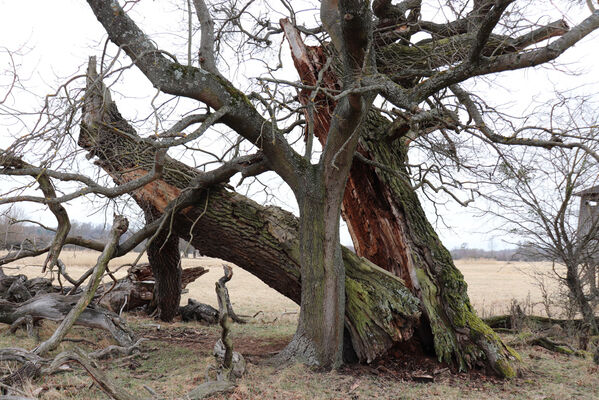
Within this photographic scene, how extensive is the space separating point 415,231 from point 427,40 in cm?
354

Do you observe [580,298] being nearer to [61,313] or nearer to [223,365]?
[223,365]

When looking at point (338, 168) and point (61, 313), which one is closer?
point (338, 168)

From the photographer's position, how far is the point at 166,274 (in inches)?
377

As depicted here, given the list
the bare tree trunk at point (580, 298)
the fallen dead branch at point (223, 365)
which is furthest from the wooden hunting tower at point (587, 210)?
the fallen dead branch at point (223, 365)

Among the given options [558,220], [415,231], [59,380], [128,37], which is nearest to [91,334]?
[59,380]

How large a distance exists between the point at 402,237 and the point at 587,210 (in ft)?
13.7

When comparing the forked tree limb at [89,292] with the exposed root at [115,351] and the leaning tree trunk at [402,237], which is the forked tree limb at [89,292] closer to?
the exposed root at [115,351]

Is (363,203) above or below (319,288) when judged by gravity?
above

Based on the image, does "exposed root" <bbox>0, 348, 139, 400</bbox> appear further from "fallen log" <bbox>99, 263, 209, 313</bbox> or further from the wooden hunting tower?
the wooden hunting tower

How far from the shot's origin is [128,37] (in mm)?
5371

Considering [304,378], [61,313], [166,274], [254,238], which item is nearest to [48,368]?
[61,313]

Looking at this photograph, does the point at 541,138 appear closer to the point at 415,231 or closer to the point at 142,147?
the point at 415,231

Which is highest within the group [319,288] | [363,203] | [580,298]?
[363,203]

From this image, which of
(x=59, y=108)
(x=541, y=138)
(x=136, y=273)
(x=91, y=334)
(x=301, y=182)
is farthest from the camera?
(x=136, y=273)
